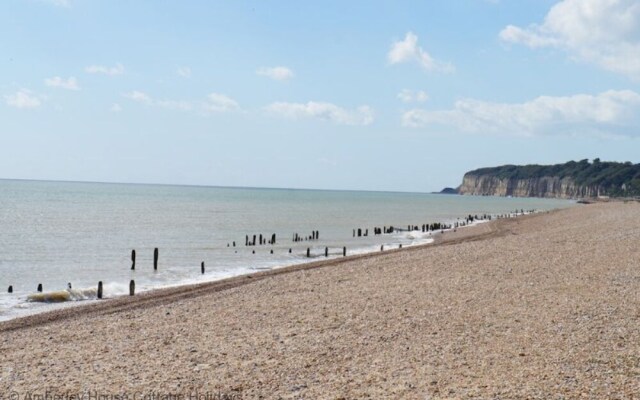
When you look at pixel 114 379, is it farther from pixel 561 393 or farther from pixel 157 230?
pixel 157 230

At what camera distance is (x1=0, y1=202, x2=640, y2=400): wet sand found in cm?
866

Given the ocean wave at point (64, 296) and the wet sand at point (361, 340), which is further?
the ocean wave at point (64, 296)

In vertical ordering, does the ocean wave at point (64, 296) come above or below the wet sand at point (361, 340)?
below

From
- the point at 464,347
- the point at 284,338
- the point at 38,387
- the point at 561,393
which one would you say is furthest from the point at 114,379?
the point at 561,393

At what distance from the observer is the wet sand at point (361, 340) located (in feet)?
28.4

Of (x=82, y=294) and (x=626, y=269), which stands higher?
(x=626, y=269)

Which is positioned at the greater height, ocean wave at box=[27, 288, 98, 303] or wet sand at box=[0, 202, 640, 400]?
wet sand at box=[0, 202, 640, 400]

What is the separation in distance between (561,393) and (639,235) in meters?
23.3

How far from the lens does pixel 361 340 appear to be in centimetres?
1116

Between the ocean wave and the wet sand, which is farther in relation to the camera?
the ocean wave

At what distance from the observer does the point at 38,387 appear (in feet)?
30.6

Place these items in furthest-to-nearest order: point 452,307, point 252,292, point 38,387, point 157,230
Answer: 1. point 157,230
2. point 252,292
3. point 452,307
4. point 38,387

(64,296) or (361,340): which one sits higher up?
(361,340)

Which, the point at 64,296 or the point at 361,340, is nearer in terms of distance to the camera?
the point at 361,340
